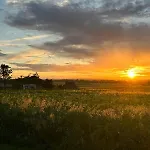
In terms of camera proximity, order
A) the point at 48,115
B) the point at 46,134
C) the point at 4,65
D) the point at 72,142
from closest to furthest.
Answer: the point at 72,142, the point at 46,134, the point at 48,115, the point at 4,65

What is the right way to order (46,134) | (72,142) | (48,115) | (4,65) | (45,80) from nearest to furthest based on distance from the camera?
(72,142)
(46,134)
(48,115)
(45,80)
(4,65)

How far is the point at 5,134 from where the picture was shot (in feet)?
60.3

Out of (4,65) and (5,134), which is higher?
(4,65)

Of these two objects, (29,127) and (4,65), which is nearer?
(29,127)

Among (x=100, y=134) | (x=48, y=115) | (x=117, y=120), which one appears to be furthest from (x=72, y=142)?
(x=48, y=115)

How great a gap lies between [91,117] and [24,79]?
117m

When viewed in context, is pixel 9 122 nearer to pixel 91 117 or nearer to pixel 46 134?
pixel 46 134

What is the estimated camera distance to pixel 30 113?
20.0m

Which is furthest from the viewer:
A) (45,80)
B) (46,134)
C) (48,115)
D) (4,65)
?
(4,65)

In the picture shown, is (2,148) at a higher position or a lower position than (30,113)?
lower

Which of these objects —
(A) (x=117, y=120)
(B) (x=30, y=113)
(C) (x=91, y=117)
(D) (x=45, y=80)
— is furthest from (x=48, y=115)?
(D) (x=45, y=80)

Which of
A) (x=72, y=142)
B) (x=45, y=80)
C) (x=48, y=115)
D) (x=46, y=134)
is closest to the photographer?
(x=72, y=142)

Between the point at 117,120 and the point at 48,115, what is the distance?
3.83 meters

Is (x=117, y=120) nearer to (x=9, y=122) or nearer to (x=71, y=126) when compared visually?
(x=71, y=126)
